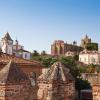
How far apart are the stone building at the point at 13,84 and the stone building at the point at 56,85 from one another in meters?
0.50

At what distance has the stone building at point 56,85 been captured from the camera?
723 cm

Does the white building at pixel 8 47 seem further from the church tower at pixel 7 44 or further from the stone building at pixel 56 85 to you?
the stone building at pixel 56 85

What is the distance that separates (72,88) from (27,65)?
14.1 meters

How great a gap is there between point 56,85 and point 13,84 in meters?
1.04

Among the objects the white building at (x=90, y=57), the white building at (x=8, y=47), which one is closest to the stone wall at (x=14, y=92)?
the white building at (x=8, y=47)

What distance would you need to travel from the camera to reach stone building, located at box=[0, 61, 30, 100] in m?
6.62

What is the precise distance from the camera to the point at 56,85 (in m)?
7.24

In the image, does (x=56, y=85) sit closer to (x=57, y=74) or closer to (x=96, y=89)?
(x=57, y=74)

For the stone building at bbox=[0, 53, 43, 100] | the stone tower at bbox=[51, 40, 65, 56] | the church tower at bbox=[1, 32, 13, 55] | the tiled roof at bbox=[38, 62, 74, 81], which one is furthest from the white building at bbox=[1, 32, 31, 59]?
the tiled roof at bbox=[38, 62, 74, 81]

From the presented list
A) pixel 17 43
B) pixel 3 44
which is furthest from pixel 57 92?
pixel 17 43

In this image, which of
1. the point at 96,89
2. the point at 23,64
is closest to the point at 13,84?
the point at 96,89

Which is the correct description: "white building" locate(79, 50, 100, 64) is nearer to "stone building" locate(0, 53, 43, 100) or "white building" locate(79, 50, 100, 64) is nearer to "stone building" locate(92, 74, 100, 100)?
"stone building" locate(0, 53, 43, 100)

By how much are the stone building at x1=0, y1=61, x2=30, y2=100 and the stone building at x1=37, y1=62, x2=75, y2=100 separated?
50 centimetres

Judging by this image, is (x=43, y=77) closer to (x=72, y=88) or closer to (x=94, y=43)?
(x=72, y=88)
